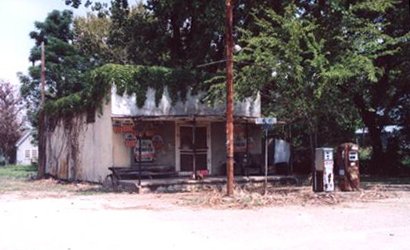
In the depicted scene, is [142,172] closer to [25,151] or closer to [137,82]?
[137,82]

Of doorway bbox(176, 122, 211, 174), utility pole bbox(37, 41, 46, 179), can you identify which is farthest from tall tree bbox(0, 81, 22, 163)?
doorway bbox(176, 122, 211, 174)

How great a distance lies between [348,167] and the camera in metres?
19.1

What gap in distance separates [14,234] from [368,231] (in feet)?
20.7

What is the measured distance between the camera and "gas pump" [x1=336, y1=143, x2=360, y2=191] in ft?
62.5

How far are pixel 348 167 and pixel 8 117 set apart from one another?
191 ft

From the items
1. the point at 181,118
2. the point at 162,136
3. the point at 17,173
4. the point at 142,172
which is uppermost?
the point at 181,118

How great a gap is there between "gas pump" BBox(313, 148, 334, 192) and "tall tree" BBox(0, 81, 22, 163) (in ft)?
189

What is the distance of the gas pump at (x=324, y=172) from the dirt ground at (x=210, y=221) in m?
0.59

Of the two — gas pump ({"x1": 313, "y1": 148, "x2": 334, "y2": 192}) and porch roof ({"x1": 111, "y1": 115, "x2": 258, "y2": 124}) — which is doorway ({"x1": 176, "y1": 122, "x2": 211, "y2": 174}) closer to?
porch roof ({"x1": 111, "y1": 115, "x2": 258, "y2": 124})

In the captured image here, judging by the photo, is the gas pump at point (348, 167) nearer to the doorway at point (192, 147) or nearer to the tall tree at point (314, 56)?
the tall tree at point (314, 56)

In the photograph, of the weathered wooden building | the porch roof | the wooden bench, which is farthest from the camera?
the weathered wooden building

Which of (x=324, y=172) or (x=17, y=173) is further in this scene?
(x=17, y=173)

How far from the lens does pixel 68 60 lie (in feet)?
154

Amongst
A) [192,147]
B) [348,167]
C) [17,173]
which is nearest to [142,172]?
[192,147]
